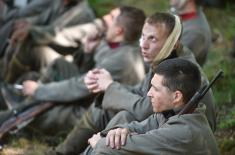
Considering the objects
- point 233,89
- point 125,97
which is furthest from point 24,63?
point 125,97

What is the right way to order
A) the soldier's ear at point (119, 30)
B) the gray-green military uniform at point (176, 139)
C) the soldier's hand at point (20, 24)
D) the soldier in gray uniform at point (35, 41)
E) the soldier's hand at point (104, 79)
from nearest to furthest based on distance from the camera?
the gray-green military uniform at point (176, 139) → the soldier's hand at point (104, 79) → the soldier's ear at point (119, 30) → the soldier in gray uniform at point (35, 41) → the soldier's hand at point (20, 24)

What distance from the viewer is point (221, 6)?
9734 mm

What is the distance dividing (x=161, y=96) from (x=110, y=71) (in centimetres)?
187

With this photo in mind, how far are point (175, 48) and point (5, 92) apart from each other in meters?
2.86

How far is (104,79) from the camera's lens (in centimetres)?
517

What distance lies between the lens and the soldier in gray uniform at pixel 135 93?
450 centimetres

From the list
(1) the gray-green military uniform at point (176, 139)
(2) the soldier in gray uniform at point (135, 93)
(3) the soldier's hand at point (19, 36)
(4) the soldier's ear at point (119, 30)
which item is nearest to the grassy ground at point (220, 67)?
(2) the soldier in gray uniform at point (135, 93)

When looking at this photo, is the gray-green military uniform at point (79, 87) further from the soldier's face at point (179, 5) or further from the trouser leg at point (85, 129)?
the soldier's face at point (179, 5)

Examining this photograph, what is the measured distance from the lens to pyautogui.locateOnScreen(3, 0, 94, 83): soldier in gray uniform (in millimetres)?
7566

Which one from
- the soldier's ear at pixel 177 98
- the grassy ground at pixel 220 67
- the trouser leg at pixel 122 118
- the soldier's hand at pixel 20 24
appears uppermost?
the soldier's ear at pixel 177 98

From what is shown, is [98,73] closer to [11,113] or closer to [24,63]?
[11,113]

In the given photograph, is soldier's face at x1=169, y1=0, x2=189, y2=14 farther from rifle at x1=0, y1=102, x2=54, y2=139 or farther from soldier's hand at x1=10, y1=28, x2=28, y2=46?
soldier's hand at x1=10, y1=28, x2=28, y2=46

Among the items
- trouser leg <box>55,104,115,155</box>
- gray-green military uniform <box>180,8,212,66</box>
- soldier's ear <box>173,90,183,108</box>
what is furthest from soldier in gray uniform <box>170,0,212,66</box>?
soldier's ear <box>173,90,183,108</box>

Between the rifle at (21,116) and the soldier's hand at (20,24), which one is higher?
the soldier's hand at (20,24)
